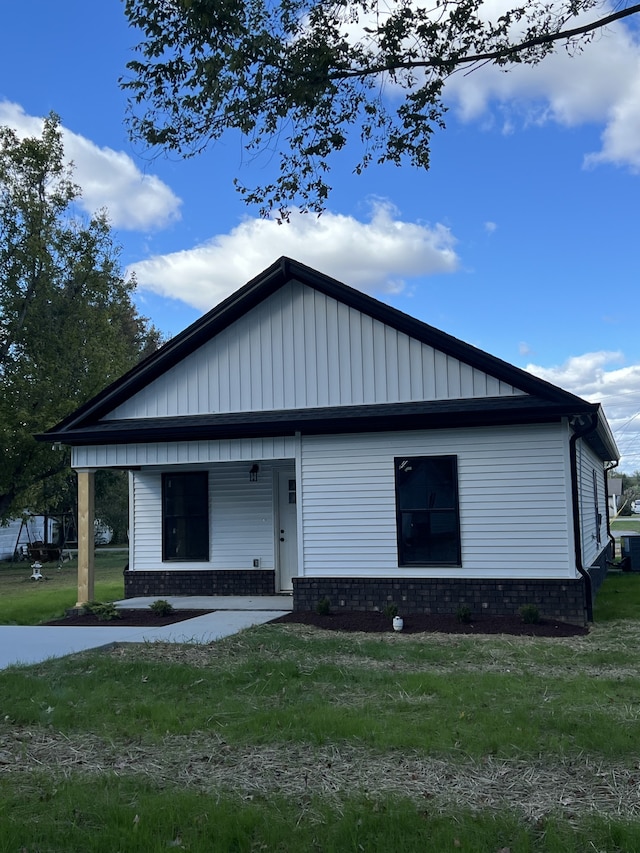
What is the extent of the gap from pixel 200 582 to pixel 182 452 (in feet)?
9.77

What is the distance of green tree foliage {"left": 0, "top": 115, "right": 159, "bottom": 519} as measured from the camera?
2409 centimetres

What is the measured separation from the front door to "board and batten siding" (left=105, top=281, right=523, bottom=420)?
2067mm

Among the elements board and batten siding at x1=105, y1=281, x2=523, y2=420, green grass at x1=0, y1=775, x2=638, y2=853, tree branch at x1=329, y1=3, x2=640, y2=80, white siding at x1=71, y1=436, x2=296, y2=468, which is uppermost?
tree branch at x1=329, y1=3, x2=640, y2=80

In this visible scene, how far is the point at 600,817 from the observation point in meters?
4.12

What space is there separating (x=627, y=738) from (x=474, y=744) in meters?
1.04

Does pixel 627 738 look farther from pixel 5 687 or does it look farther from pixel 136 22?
pixel 136 22

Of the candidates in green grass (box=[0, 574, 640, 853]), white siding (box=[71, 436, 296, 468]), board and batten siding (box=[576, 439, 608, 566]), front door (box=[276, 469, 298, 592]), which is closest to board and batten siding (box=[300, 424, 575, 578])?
white siding (box=[71, 436, 296, 468])

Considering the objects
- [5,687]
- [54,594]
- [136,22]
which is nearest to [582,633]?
[5,687]

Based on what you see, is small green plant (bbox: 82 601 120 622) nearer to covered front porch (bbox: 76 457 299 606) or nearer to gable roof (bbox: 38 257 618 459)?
covered front porch (bbox: 76 457 299 606)

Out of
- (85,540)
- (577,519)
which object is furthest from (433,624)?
(85,540)

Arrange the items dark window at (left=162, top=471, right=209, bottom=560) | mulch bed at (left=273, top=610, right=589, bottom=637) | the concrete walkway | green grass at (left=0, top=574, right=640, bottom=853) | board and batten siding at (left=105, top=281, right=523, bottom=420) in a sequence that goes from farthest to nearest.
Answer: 1. dark window at (left=162, top=471, right=209, bottom=560)
2. board and batten siding at (left=105, top=281, right=523, bottom=420)
3. mulch bed at (left=273, top=610, right=589, bottom=637)
4. the concrete walkway
5. green grass at (left=0, top=574, right=640, bottom=853)

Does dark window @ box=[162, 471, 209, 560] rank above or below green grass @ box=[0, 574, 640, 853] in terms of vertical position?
above

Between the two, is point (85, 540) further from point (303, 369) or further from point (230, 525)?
point (303, 369)

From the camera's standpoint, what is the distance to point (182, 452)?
12930 mm
